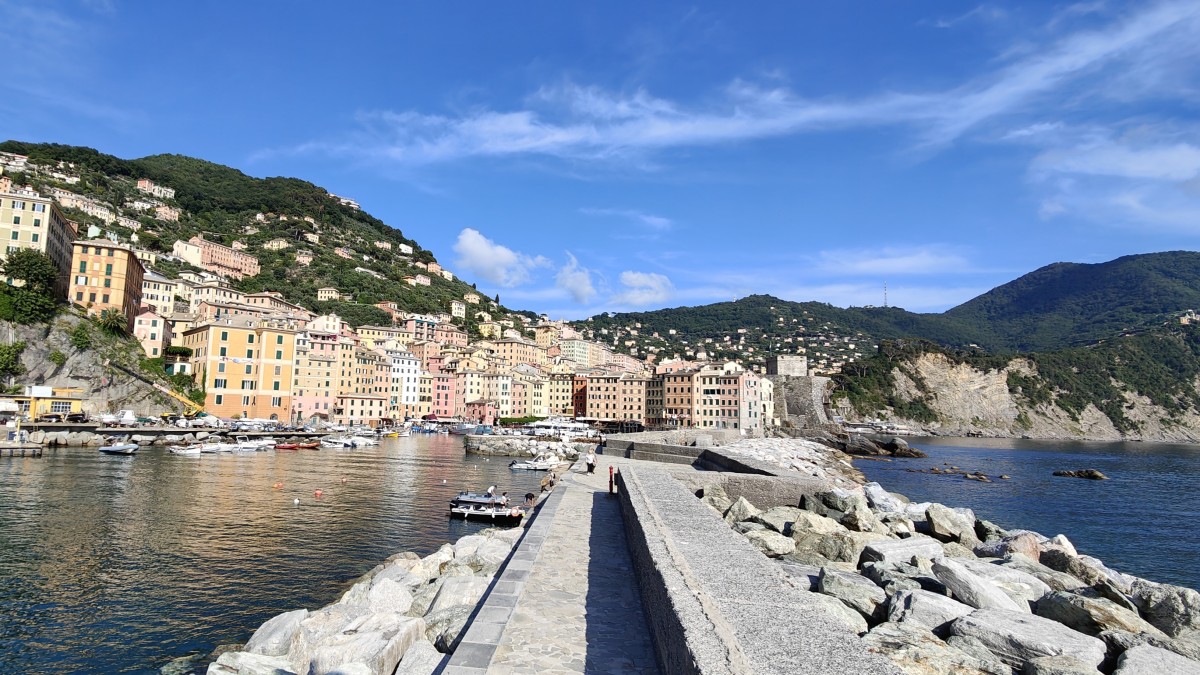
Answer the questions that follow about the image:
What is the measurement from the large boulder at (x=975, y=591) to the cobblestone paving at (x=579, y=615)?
478cm

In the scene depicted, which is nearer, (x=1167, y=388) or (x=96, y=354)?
(x=96, y=354)

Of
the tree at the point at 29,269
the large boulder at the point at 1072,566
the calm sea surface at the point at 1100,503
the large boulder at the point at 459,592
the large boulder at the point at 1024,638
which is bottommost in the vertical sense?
the calm sea surface at the point at 1100,503

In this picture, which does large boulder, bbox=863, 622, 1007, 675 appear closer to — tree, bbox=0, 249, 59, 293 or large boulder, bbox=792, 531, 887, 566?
large boulder, bbox=792, 531, 887, 566

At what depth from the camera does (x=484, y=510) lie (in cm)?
2616

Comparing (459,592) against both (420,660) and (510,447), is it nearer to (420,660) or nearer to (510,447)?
(420,660)

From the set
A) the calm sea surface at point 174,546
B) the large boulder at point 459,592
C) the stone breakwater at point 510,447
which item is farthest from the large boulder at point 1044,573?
the stone breakwater at point 510,447

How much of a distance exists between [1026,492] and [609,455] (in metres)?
27.8

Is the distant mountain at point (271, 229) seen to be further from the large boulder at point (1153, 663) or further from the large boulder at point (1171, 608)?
the large boulder at point (1153, 663)

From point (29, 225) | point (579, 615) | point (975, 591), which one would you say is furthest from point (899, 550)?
point (29, 225)

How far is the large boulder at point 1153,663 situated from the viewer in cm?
687

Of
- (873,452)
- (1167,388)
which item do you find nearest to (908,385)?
(1167,388)

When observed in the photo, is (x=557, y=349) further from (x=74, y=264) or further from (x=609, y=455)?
(x=609, y=455)

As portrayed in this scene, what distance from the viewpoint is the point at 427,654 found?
8.42 meters

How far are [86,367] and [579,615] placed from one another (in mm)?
73067
